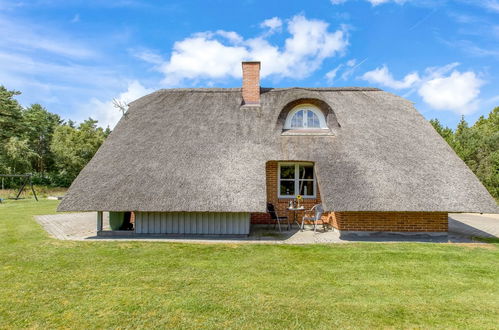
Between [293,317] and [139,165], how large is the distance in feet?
24.3

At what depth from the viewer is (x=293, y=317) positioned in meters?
4.03

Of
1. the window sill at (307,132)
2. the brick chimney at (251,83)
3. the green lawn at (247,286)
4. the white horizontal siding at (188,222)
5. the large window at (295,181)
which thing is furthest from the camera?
the brick chimney at (251,83)

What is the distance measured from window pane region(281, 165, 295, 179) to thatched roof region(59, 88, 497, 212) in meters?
1.04

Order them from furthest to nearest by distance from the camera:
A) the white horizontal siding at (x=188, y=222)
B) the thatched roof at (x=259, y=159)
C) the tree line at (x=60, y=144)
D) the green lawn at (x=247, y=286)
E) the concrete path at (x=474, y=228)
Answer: the tree line at (x=60, y=144)
the concrete path at (x=474, y=228)
the white horizontal siding at (x=188, y=222)
the thatched roof at (x=259, y=159)
the green lawn at (x=247, y=286)

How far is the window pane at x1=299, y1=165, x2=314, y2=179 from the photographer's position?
438 inches

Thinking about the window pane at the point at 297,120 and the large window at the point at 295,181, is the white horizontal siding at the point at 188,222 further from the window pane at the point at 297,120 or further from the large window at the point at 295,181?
the window pane at the point at 297,120

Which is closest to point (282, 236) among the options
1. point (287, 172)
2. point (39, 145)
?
point (287, 172)

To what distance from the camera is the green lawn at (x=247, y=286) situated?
4004 mm

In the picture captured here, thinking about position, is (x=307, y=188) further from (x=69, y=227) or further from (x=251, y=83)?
(x=69, y=227)

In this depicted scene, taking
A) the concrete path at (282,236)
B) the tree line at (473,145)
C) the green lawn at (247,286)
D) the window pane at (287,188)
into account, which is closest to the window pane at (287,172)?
the window pane at (287,188)

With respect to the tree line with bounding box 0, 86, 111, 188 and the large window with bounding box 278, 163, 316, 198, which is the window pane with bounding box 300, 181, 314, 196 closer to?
the large window with bounding box 278, 163, 316, 198

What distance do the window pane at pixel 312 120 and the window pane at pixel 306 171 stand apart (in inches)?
63.8

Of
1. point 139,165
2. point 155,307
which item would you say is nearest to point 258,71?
point 139,165

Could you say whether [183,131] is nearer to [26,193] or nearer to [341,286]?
[341,286]
